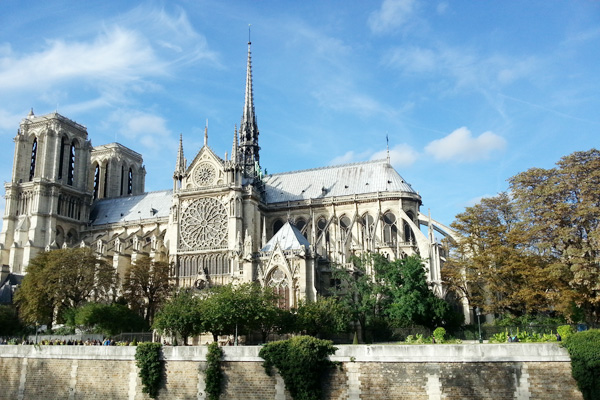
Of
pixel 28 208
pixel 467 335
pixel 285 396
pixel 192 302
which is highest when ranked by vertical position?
pixel 28 208

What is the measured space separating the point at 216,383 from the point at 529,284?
21084 mm

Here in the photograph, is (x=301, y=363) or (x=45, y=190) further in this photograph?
(x=45, y=190)

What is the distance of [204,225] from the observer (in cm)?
5794

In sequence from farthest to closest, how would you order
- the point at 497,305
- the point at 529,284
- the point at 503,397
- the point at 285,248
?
1. the point at 285,248
2. the point at 497,305
3. the point at 529,284
4. the point at 503,397

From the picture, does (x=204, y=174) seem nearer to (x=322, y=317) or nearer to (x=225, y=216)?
(x=225, y=216)

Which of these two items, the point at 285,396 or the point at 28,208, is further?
the point at 28,208

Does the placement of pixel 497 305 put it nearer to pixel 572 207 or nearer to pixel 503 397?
pixel 572 207

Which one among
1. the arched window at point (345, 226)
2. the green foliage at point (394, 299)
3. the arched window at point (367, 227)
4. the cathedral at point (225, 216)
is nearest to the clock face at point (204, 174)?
the cathedral at point (225, 216)

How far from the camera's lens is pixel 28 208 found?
227 feet

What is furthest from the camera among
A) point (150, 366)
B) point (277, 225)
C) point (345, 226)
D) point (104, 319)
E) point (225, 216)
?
point (277, 225)

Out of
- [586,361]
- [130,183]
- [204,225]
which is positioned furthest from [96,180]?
[586,361]

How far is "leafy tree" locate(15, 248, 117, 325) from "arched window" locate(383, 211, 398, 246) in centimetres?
2502

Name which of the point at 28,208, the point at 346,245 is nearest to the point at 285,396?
the point at 346,245

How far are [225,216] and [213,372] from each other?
1151 inches
